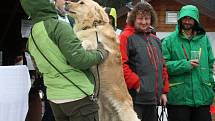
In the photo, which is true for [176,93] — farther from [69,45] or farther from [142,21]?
[69,45]

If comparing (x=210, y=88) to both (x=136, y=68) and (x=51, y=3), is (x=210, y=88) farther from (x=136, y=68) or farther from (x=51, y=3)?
(x=51, y=3)

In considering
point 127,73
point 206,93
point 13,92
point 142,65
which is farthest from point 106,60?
point 206,93

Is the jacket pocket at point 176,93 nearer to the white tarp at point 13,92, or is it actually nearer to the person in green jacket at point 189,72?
the person in green jacket at point 189,72

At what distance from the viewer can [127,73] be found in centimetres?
491

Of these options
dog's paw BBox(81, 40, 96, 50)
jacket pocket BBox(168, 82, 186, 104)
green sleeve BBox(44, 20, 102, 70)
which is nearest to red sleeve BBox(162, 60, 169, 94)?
jacket pocket BBox(168, 82, 186, 104)

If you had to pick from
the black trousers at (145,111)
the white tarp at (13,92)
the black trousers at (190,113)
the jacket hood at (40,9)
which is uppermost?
the jacket hood at (40,9)

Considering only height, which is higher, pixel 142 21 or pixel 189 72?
pixel 142 21

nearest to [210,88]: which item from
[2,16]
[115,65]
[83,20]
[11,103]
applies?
[115,65]

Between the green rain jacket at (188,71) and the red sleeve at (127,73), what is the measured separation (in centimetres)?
67

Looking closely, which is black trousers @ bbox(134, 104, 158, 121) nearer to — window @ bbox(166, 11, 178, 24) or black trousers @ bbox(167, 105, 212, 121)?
black trousers @ bbox(167, 105, 212, 121)

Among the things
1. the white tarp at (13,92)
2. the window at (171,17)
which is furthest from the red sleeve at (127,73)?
the window at (171,17)

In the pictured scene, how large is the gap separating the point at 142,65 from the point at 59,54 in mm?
1532

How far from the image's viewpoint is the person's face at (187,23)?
547cm

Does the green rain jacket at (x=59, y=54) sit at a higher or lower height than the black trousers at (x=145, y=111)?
higher
